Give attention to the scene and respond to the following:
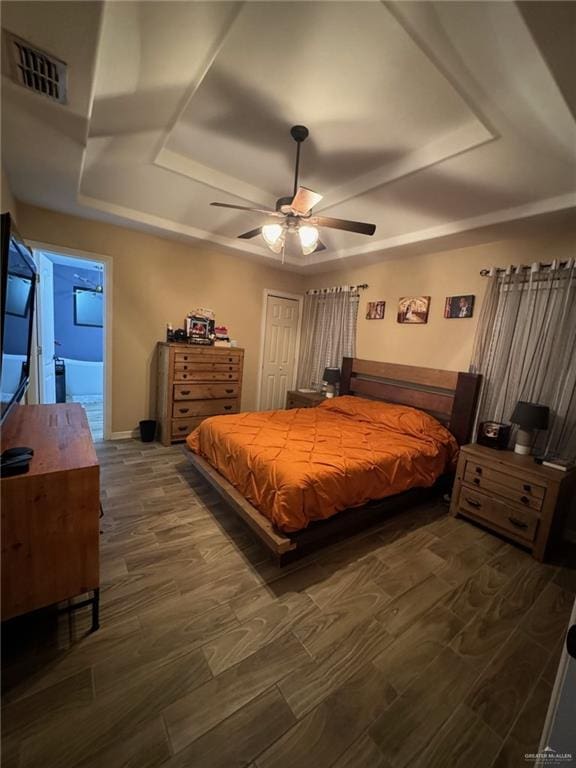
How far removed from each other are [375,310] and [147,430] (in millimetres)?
3273

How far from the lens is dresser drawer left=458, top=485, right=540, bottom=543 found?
7.29ft

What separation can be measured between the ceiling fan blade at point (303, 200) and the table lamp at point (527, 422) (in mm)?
2250

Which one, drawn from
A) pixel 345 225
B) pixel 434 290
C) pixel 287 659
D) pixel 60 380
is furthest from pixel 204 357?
pixel 60 380

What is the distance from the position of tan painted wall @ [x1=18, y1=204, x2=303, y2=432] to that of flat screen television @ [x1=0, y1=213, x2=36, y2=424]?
5.55 ft

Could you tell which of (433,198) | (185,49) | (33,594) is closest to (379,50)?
(185,49)

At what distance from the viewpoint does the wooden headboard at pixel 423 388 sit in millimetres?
3018

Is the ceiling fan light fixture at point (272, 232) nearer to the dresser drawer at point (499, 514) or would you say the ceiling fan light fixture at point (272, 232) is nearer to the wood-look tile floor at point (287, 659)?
the wood-look tile floor at point (287, 659)

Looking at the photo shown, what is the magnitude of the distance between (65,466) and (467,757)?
1.89 meters

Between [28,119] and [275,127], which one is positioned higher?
[275,127]

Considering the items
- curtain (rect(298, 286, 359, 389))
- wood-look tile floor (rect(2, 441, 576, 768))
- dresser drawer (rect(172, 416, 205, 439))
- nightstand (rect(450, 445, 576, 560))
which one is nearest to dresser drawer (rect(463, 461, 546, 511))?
nightstand (rect(450, 445, 576, 560))

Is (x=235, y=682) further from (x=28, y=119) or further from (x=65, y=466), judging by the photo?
(x=28, y=119)

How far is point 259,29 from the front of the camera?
1438 millimetres

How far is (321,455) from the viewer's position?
7.39 ft

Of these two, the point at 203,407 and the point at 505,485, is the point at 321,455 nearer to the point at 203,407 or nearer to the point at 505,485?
the point at 505,485
